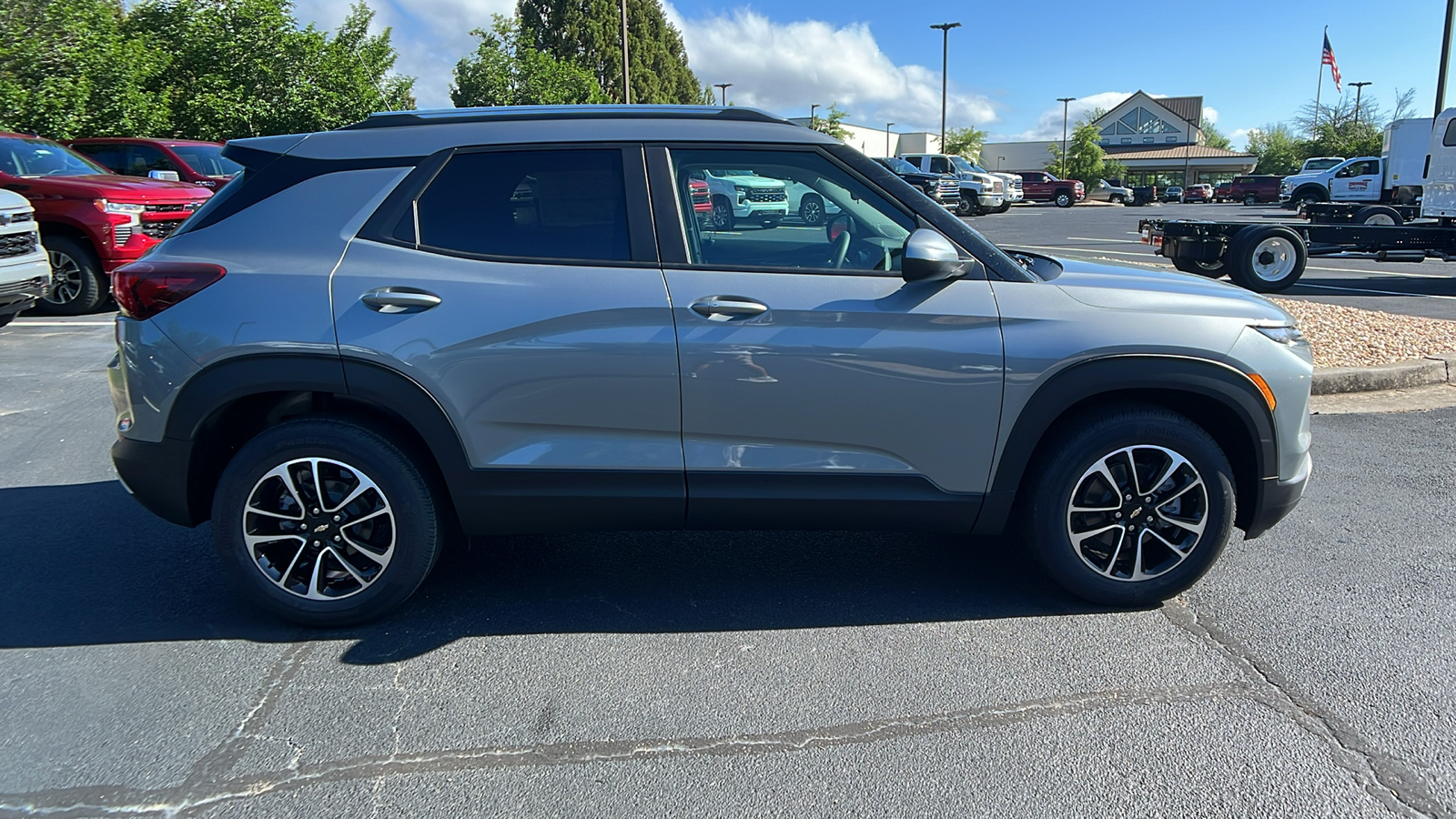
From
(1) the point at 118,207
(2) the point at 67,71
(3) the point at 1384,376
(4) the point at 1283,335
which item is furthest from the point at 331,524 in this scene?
(2) the point at 67,71

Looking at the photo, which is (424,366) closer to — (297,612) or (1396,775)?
(297,612)

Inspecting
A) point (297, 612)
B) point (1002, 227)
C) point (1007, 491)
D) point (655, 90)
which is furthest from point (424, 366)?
point (655, 90)

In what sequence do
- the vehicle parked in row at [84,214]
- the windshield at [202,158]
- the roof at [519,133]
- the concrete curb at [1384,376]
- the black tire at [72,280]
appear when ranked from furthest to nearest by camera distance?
the windshield at [202,158] → the black tire at [72,280] → the vehicle parked in row at [84,214] → the concrete curb at [1384,376] → the roof at [519,133]

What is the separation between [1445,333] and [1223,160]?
276ft

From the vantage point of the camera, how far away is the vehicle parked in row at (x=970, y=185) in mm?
36094

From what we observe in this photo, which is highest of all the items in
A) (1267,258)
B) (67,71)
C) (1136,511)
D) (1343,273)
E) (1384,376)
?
(67,71)

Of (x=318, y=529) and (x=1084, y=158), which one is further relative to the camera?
(x=1084, y=158)

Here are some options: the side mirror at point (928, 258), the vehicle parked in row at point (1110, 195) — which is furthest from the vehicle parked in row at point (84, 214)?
the vehicle parked in row at point (1110, 195)

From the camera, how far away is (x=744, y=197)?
3.56 m

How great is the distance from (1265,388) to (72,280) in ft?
37.0

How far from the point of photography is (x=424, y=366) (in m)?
3.28

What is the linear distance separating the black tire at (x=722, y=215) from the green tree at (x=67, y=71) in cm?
1701

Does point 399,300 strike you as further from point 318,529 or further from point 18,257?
point 18,257

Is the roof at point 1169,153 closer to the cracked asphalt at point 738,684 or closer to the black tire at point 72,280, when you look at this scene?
the black tire at point 72,280
